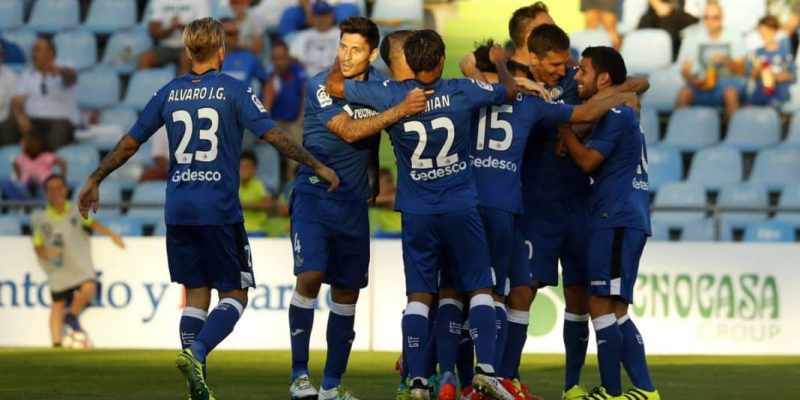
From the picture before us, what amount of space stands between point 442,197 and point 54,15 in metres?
12.5

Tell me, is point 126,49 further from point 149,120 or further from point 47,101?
point 149,120

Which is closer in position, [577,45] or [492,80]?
[492,80]

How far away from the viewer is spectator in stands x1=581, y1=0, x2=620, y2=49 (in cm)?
1908

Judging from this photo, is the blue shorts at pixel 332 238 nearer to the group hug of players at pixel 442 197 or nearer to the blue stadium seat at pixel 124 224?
the group hug of players at pixel 442 197

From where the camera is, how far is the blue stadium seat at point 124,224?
16.8 metres

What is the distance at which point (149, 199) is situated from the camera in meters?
18.0

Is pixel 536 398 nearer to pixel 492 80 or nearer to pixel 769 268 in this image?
pixel 492 80

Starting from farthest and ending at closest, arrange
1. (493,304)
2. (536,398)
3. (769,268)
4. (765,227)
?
1. (765,227)
2. (769,268)
3. (536,398)
4. (493,304)

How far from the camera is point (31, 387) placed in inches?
430

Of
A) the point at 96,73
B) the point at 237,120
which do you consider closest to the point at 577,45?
the point at 96,73

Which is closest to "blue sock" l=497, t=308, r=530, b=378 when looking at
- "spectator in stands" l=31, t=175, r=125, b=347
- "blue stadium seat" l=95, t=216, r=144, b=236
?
"spectator in stands" l=31, t=175, r=125, b=347

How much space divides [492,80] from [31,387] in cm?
371

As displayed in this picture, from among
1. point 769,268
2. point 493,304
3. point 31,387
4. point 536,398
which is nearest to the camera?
point 493,304

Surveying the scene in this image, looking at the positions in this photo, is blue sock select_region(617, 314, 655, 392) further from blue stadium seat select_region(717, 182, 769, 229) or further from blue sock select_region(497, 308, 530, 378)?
blue stadium seat select_region(717, 182, 769, 229)
